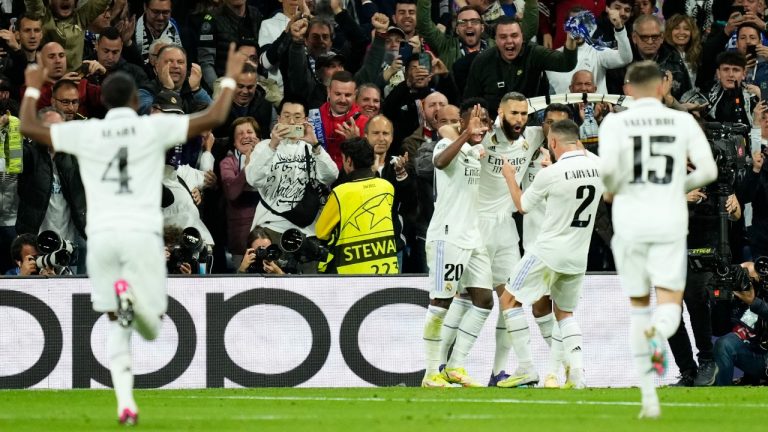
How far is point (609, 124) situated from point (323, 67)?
28.5ft

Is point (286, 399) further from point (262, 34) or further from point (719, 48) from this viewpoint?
point (719, 48)

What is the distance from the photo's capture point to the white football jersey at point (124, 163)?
9.70m

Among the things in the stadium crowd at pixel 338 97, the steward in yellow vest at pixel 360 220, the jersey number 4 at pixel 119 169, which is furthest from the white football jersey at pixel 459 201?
the jersey number 4 at pixel 119 169

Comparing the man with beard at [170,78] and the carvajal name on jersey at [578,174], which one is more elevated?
the man with beard at [170,78]

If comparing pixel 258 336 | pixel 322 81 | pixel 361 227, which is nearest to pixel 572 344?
pixel 361 227

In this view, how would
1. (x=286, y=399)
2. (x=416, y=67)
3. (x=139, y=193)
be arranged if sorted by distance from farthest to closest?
1. (x=416, y=67)
2. (x=286, y=399)
3. (x=139, y=193)

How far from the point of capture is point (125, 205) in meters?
9.70

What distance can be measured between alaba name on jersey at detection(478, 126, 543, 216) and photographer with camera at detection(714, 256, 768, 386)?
255 centimetres

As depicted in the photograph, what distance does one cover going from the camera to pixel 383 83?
18594 millimetres

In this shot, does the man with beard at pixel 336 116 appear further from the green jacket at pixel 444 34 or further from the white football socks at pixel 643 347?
the white football socks at pixel 643 347

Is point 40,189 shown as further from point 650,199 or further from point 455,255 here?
point 650,199

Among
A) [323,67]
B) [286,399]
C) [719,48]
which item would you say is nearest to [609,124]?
[286,399]

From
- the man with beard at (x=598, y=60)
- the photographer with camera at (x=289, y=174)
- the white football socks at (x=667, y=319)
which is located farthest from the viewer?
the man with beard at (x=598, y=60)

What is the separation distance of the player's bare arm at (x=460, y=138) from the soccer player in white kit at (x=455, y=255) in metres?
0.01
